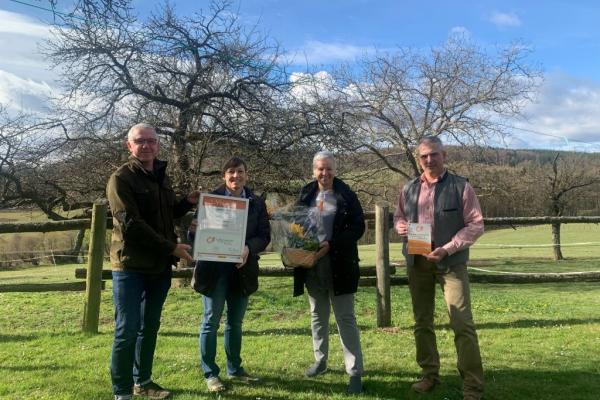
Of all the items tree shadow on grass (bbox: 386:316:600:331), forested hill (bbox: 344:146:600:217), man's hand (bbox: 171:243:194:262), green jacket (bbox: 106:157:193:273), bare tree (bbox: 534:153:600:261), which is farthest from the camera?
bare tree (bbox: 534:153:600:261)

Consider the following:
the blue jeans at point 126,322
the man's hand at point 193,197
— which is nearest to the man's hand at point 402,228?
the man's hand at point 193,197

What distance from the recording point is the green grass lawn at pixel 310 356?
4039 mm

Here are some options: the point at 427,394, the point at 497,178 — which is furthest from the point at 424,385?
the point at 497,178

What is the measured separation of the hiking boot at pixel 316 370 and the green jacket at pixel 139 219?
1638 millimetres

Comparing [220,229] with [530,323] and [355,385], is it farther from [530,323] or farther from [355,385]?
[530,323]

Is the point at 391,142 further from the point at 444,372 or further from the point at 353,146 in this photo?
the point at 444,372

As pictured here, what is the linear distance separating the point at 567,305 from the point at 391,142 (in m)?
9.23

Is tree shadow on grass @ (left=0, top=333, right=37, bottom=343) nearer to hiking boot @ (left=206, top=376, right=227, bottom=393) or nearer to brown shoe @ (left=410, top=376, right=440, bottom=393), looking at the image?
hiking boot @ (left=206, top=376, right=227, bottom=393)

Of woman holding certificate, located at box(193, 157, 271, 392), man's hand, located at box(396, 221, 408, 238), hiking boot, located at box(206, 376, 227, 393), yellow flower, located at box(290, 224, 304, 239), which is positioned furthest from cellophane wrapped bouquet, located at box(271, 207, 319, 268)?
hiking boot, located at box(206, 376, 227, 393)

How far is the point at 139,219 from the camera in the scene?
3.47 meters

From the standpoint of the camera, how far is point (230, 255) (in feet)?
12.8

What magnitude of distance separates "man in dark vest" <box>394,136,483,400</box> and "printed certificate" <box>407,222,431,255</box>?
1.9 inches

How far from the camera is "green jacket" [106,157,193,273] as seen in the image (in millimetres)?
3473

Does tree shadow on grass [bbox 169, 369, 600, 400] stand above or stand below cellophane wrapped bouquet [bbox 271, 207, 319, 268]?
below
